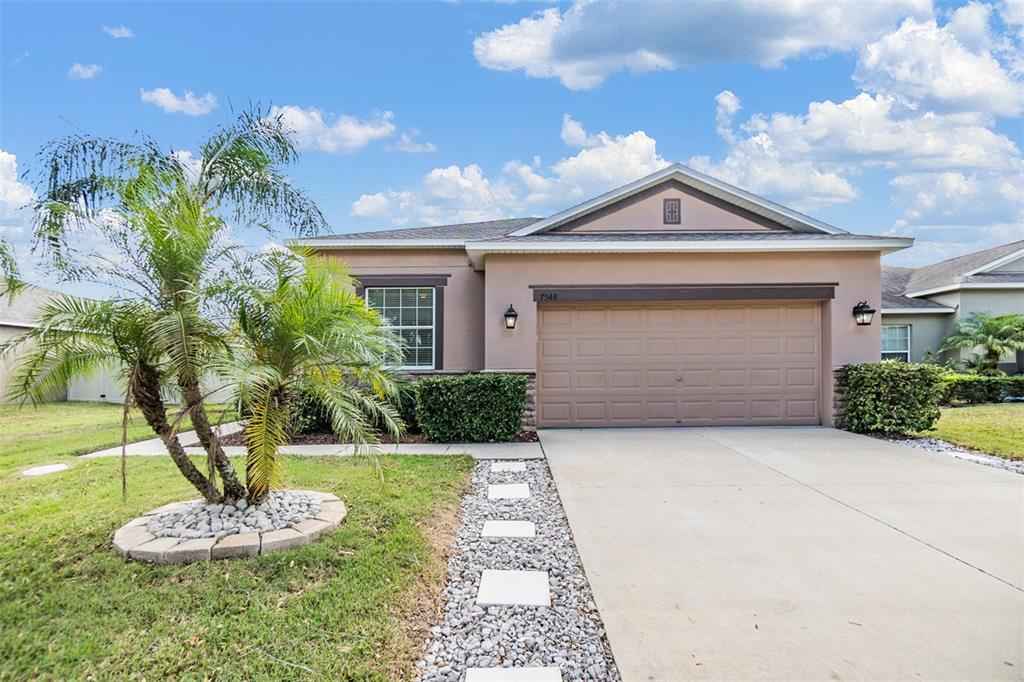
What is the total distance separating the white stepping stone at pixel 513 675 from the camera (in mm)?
2398

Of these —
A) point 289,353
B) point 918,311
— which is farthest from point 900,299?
point 289,353

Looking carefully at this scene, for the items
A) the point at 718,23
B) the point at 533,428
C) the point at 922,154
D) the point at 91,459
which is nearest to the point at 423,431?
the point at 533,428

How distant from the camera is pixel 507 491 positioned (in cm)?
560

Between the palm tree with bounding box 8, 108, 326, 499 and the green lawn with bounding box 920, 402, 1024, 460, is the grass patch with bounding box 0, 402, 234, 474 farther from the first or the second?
the green lawn with bounding box 920, 402, 1024, 460

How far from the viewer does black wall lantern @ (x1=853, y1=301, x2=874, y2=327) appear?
9.19 meters

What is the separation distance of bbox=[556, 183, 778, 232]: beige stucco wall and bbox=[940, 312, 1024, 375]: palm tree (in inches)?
363

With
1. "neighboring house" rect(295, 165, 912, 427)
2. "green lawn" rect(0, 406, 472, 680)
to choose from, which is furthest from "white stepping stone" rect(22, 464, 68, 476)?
"neighboring house" rect(295, 165, 912, 427)

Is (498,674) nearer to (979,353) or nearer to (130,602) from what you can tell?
(130,602)

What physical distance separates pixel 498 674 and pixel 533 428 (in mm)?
6461

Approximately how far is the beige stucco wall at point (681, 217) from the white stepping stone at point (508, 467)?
17.4ft

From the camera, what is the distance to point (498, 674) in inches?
95.9

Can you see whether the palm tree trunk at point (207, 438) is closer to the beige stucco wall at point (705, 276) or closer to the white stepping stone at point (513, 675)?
the white stepping stone at point (513, 675)

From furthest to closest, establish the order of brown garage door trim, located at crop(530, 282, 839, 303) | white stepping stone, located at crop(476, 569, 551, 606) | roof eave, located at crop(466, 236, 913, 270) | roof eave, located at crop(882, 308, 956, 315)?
roof eave, located at crop(882, 308, 956, 315), brown garage door trim, located at crop(530, 282, 839, 303), roof eave, located at crop(466, 236, 913, 270), white stepping stone, located at crop(476, 569, 551, 606)

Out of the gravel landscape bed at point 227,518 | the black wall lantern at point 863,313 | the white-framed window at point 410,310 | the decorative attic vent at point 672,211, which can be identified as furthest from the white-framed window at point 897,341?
the gravel landscape bed at point 227,518
